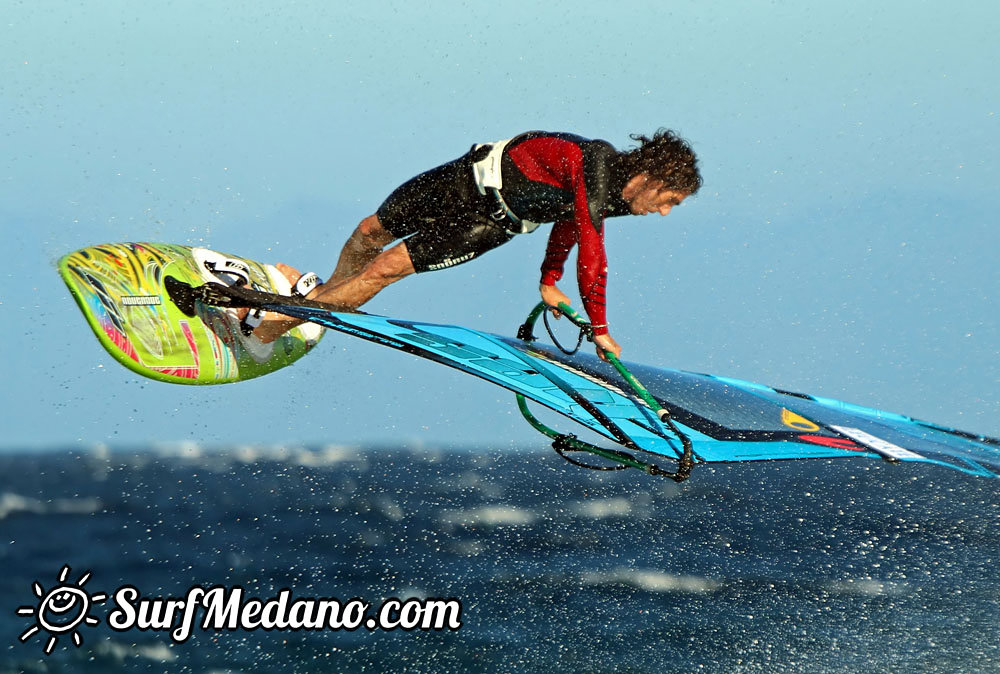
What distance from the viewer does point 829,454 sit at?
224 inches

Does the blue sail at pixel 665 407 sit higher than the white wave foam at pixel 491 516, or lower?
higher

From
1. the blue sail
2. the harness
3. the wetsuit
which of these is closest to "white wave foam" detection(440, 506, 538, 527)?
the blue sail

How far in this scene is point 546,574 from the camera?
37.0 feet

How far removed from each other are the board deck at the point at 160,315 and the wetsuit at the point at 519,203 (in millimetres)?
Answer: 1670

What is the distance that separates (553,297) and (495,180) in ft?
2.84

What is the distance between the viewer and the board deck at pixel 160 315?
636 cm

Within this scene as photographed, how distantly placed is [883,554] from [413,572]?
26.1ft

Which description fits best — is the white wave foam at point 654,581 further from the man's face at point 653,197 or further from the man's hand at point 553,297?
the man's face at point 653,197

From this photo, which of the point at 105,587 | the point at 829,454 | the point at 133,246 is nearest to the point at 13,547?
the point at 105,587

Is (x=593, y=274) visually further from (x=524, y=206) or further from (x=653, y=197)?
(x=524, y=206)

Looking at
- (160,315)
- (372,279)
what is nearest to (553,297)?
(372,279)

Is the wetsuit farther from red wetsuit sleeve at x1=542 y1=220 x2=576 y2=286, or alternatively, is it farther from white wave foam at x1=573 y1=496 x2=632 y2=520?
white wave foam at x1=573 y1=496 x2=632 y2=520

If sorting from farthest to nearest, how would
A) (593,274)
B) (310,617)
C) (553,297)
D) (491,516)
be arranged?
(491,516) → (310,617) → (553,297) → (593,274)

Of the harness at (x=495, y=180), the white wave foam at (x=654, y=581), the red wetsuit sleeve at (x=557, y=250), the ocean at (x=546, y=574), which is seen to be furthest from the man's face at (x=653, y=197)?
the white wave foam at (x=654, y=581)
